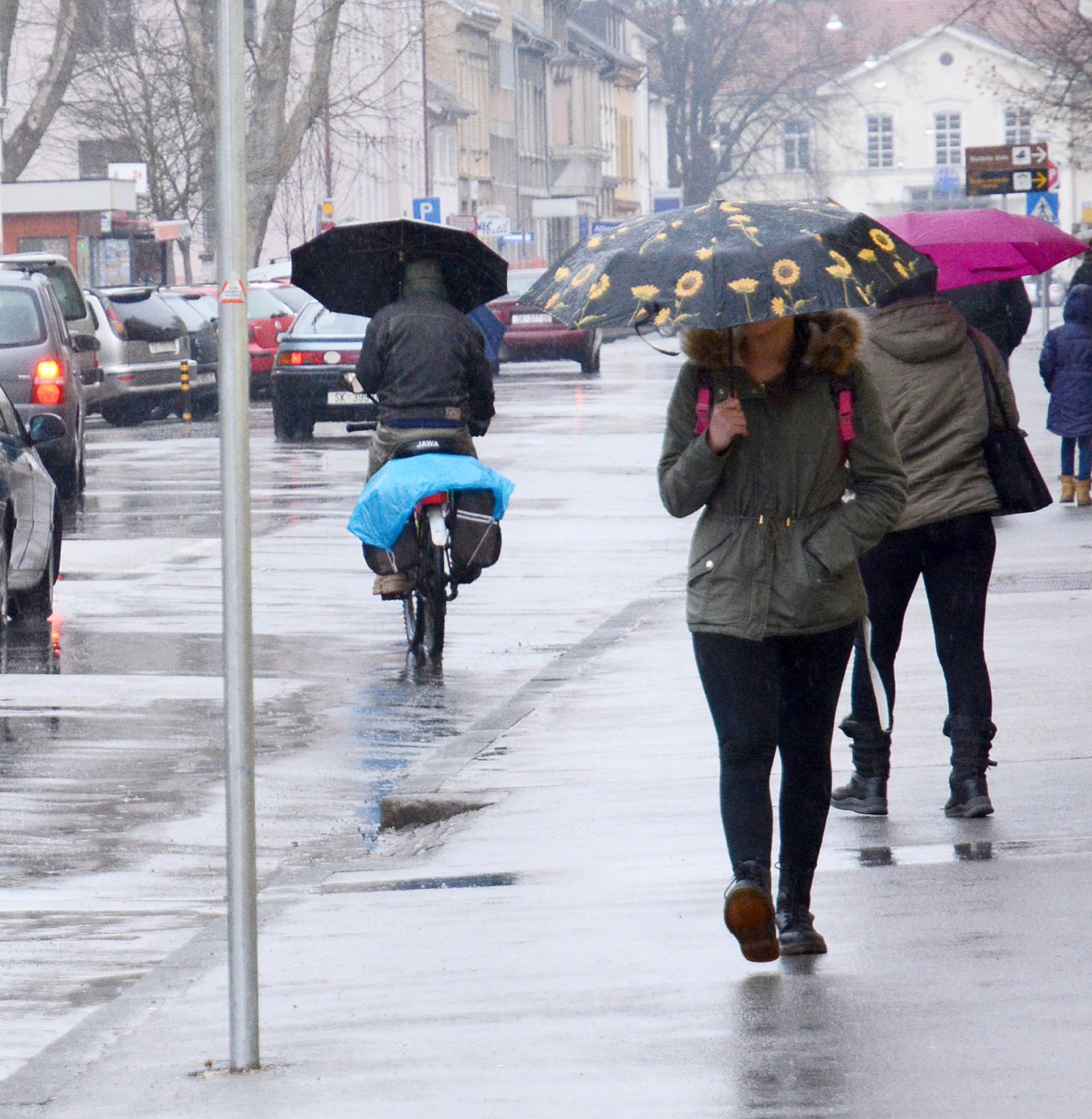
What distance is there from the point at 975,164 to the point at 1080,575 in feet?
63.1

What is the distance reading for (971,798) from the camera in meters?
7.57

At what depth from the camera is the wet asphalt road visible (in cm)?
713

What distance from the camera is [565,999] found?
557cm

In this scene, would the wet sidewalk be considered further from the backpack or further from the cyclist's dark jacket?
the cyclist's dark jacket

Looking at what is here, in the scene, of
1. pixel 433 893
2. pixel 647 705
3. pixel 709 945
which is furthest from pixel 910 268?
pixel 647 705

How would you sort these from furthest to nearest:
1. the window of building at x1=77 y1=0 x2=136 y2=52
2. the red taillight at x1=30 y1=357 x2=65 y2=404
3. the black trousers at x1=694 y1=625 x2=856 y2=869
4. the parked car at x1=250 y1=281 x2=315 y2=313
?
the window of building at x1=77 y1=0 x2=136 y2=52 → the parked car at x1=250 y1=281 x2=315 y2=313 → the red taillight at x1=30 y1=357 x2=65 y2=404 → the black trousers at x1=694 y1=625 x2=856 y2=869

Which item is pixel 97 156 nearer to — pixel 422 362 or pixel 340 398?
pixel 340 398

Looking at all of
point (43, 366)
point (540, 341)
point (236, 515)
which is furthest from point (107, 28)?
point (236, 515)

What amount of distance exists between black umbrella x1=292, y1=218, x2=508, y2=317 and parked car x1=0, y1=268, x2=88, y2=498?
28.3 ft

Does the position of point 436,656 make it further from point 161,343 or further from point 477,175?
point 477,175

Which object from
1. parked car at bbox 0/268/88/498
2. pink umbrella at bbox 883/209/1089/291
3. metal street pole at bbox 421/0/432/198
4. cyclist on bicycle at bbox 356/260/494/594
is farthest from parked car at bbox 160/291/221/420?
metal street pole at bbox 421/0/432/198

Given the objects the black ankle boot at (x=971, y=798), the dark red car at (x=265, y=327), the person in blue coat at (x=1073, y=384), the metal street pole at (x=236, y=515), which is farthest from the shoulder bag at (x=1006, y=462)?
the dark red car at (x=265, y=327)

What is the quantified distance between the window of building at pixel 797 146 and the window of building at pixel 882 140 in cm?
309

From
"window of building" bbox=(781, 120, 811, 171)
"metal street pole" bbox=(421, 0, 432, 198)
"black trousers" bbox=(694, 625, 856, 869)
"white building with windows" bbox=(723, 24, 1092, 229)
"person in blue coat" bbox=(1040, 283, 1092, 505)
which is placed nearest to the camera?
"black trousers" bbox=(694, 625, 856, 869)
